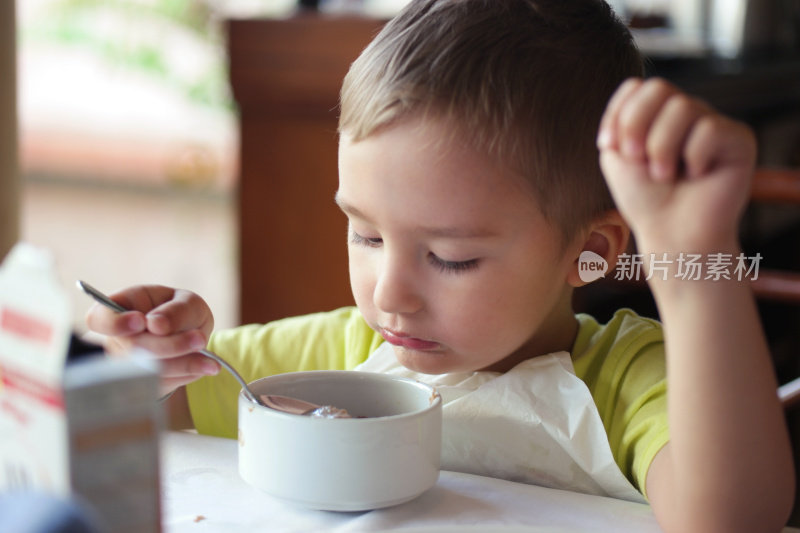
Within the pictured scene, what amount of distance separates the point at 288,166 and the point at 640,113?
2173 mm

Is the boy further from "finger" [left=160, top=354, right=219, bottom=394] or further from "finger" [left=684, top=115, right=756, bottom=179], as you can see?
"finger" [left=684, top=115, right=756, bottom=179]

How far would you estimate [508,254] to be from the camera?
0.83 metres

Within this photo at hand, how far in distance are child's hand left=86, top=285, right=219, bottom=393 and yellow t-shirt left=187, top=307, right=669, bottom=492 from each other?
15 cm

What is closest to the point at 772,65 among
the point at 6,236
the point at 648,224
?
the point at 6,236

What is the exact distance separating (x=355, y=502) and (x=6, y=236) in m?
1.18

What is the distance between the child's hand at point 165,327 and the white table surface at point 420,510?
0.08 m

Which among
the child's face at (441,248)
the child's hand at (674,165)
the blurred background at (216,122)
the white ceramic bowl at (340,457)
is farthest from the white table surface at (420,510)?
the blurred background at (216,122)

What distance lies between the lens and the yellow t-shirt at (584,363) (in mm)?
854

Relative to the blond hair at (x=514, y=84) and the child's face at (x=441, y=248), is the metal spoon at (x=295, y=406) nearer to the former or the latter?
the child's face at (x=441, y=248)

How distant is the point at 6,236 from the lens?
1.65 meters

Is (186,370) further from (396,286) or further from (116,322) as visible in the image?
(396,286)

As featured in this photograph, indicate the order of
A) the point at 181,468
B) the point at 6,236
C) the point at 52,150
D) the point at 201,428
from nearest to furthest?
1. the point at 181,468
2. the point at 201,428
3. the point at 6,236
4. the point at 52,150

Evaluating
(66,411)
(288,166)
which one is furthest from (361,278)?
(288,166)

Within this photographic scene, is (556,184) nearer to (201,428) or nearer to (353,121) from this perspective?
(353,121)
